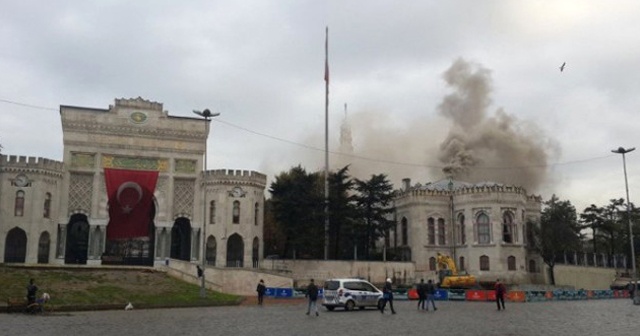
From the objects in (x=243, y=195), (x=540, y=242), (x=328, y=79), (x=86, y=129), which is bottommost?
(x=540, y=242)

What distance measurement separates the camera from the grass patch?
3222 centimetres

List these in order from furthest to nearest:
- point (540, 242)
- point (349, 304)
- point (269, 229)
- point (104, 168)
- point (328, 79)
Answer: point (269, 229) < point (540, 242) < point (328, 79) < point (104, 168) < point (349, 304)

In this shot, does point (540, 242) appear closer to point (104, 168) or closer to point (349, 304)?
point (349, 304)

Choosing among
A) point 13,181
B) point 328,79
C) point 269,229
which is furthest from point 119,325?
point 269,229

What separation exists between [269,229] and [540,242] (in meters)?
30.2

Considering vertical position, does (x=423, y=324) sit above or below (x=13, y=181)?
below

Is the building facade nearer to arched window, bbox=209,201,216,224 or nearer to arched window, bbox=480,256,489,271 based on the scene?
arched window, bbox=480,256,489,271

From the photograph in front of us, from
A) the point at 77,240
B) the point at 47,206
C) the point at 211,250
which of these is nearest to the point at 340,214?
the point at 211,250

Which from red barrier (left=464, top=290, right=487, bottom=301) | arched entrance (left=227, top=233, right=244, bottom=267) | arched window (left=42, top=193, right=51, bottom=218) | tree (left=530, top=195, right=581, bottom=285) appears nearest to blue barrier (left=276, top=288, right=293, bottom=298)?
red barrier (left=464, top=290, right=487, bottom=301)

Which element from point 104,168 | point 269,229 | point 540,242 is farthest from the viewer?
point 269,229

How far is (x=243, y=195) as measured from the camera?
59.4 meters

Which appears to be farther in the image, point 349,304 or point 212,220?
point 212,220

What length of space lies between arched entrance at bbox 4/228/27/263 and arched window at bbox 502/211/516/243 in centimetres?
4519

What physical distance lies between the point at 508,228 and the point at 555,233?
4624 millimetres
